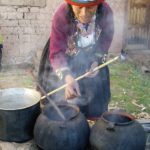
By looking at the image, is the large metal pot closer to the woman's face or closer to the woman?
the woman

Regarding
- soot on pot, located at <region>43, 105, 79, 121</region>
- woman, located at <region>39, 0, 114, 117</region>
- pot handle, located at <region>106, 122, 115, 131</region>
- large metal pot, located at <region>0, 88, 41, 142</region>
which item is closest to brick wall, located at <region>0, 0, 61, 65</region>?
woman, located at <region>39, 0, 114, 117</region>

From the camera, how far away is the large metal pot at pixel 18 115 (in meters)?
3.65

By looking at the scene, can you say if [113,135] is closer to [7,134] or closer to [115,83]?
[7,134]

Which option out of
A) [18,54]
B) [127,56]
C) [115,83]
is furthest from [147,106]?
[18,54]

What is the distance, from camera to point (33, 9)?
8.50m

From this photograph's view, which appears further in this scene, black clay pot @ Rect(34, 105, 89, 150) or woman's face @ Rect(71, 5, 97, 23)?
woman's face @ Rect(71, 5, 97, 23)

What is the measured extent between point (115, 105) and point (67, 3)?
9.99ft

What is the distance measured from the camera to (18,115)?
365 centimetres

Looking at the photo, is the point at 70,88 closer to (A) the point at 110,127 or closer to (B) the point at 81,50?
(B) the point at 81,50

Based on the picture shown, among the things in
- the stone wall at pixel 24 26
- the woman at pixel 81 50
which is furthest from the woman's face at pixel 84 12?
the stone wall at pixel 24 26

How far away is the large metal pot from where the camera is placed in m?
3.65

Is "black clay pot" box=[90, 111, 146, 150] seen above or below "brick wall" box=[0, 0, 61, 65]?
below

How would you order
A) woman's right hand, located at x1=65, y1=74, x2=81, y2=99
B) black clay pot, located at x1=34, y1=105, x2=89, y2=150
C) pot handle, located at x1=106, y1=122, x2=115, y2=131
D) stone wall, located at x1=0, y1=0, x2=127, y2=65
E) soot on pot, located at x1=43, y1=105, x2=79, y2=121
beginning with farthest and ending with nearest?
1. stone wall, located at x1=0, y1=0, x2=127, y2=65
2. woman's right hand, located at x1=65, y1=74, x2=81, y2=99
3. soot on pot, located at x1=43, y1=105, x2=79, y2=121
4. black clay pot, located at x1=34, y1=105, x2=89, y2=150
5. pot handle, located at x1=106, y1=122, x2=115, y2=131

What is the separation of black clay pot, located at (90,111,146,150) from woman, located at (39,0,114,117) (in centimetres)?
66
